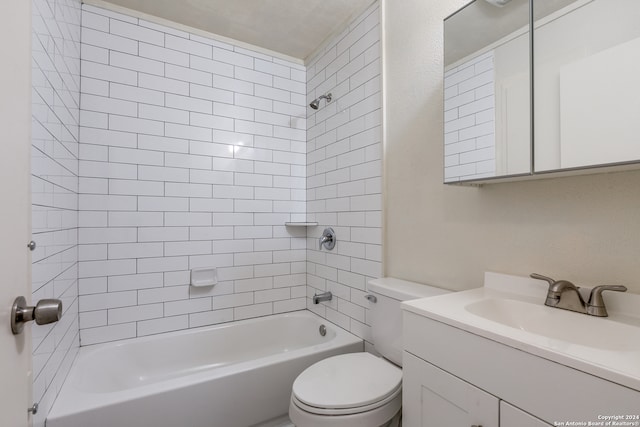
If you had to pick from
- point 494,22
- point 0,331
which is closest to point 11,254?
point 0,331

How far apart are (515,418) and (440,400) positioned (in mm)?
234

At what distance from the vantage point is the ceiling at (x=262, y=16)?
190cm

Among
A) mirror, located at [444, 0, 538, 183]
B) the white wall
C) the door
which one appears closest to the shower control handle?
the white wall

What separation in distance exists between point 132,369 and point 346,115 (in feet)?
7.10

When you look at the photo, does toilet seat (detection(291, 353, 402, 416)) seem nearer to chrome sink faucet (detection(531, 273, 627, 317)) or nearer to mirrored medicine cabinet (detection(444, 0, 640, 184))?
chrome sink faucet (detection(531, 273, 627, 317))

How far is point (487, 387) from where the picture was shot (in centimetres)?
78

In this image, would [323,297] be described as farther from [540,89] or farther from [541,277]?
[540,89]

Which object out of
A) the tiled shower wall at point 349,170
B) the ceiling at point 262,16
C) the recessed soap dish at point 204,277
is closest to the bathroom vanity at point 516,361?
the tiled shower wall at point 349,170

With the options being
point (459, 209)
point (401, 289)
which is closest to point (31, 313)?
point (401, 289)

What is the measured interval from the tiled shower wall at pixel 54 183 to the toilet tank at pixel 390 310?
1.39 m

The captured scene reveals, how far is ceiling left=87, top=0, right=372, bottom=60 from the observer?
1.90 metres

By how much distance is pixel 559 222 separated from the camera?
3.39 ft

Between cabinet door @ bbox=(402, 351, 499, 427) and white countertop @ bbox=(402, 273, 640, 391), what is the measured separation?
0.17 metres

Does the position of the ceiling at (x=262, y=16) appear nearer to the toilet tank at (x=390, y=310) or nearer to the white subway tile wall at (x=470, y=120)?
the white subway tile wall at (x=470, y=120)
